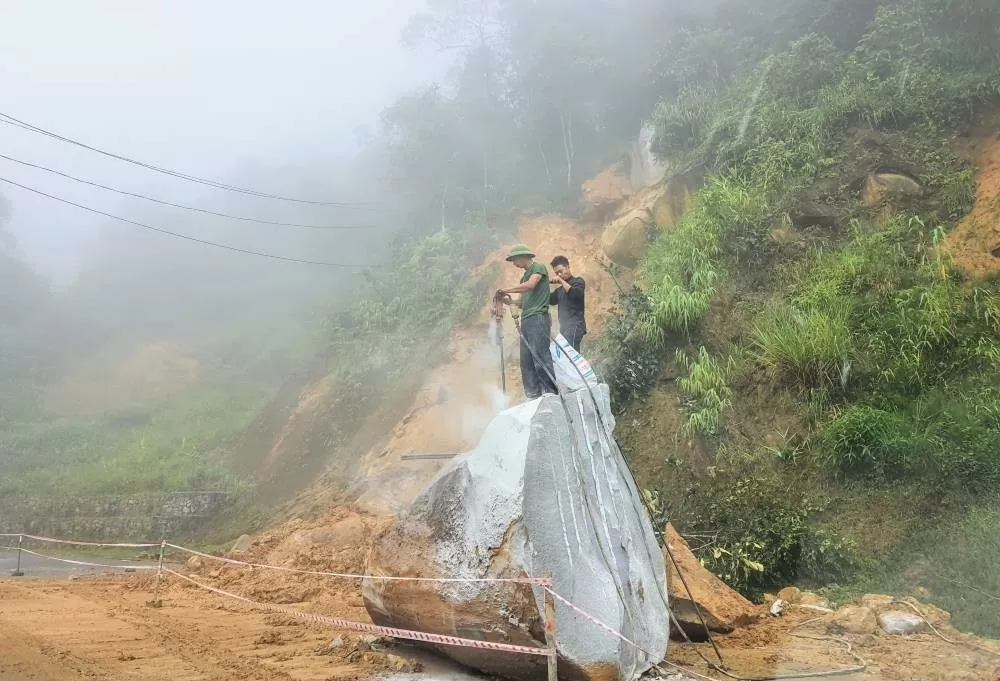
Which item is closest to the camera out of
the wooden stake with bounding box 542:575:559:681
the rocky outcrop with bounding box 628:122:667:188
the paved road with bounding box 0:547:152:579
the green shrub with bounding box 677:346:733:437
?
the wooden stake with bounding box 542:575:559:681

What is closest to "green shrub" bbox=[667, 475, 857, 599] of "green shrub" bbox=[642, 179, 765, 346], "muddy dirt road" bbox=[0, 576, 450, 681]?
"green shrub" bbox=[642, 179, 765, 346]

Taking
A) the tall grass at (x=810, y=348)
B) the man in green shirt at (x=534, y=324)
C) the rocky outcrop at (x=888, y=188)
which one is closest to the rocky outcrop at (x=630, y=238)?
the rocky outcrop at (x=888, y=188)

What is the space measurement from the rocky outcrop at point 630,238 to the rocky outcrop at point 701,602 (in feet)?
34.4

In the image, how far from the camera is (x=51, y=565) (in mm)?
12195

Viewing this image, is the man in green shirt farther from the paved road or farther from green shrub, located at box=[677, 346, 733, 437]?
the paved road

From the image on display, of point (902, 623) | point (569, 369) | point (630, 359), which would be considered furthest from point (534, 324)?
point (630, 359)

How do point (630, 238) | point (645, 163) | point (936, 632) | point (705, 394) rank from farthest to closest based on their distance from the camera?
point (645, 163)
point (630, 238)
point (705, 394)
point (936, 632)

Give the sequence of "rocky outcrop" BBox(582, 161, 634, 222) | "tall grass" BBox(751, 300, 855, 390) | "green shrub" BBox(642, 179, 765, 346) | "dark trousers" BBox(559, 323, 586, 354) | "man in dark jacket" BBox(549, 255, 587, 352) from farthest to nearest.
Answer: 1. "rocky outcrop" BBox(582, 161, 634, 222)
2. "green shrub" BBox(642, 179, 765, 346)
3. "tall grass" BBox(751, 300, 855, 390)
4. "dark trousers" BBox(559, 323, 586, 354)
5. "man in dark jacket" BBox(549, 255, 587, 352)

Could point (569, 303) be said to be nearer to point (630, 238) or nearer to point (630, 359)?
point (630, 359)

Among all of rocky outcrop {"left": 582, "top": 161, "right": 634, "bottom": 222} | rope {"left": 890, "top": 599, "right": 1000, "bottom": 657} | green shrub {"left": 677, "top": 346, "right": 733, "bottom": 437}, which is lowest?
rope {"left": 890, "top": 599, "right": 1000, "bottom": 657}

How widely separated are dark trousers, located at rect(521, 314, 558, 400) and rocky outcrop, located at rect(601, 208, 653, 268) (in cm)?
1041

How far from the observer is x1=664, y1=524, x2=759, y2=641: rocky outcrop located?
565 centimetres

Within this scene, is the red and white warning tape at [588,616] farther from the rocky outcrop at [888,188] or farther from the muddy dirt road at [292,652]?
the rocky outcrop at [888,188]

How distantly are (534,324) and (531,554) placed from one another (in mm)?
2107
